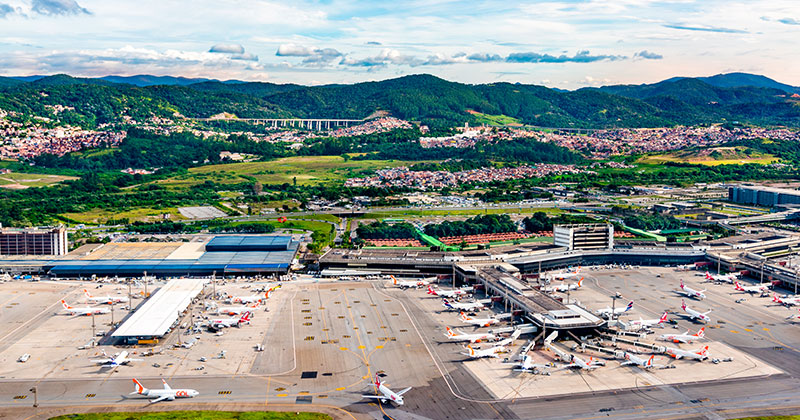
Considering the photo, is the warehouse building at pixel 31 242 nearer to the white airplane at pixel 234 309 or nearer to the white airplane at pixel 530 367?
the white airplane at pixel 234 309

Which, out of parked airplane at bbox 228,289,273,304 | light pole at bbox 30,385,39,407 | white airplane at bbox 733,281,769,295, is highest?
white airplane at bbox 733,281,769,295

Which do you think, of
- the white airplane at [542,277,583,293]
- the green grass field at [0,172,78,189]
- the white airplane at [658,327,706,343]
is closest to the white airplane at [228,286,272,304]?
the white airplane at [542,277,583,293]

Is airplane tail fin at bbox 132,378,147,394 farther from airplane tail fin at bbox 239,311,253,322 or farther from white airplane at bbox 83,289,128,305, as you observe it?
white airplane at bbox 83,289,128,305

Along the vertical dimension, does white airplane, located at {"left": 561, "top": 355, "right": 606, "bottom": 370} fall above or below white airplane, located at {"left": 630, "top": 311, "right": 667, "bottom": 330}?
below

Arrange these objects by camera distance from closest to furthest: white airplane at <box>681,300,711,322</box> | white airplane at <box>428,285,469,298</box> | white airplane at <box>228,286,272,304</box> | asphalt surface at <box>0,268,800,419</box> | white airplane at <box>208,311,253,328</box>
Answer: asphalt surface at <box>0,268,800,419</box>
white airplane at <box>208,311,253,328</box>
white airplane at <box>681,300,711,322</box>
white airplane at <box>228,286,272,304</box>
white airplane at <box>428,285,469,298</box>

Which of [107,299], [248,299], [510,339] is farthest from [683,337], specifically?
[107,299]

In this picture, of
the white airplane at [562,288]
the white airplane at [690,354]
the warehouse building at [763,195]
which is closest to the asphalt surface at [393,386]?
the white airplane at [690,354]

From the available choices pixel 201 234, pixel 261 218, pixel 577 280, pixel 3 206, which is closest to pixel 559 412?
pixel 577 280

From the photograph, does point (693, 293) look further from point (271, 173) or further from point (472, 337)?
point (271, 173)
